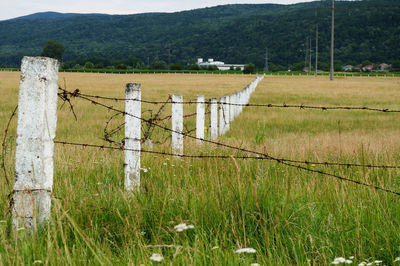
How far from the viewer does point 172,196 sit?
157 inches

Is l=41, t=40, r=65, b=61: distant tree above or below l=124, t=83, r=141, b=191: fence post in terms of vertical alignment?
above

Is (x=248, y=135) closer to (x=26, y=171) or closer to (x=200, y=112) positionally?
(x=200, y=112)

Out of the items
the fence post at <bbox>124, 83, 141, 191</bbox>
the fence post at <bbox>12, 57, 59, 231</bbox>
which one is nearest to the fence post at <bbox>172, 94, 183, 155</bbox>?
the fence post at <bbox>124, 83, 141, 191</bbox>

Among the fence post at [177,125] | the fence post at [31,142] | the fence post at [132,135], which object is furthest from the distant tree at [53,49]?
the fence post at [31,142]

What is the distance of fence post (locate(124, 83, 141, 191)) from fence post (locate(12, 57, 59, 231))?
47.9 inches

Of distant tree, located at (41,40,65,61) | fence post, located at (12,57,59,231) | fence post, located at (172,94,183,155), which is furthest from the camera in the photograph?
distant tree, located at (41,40,65,61)

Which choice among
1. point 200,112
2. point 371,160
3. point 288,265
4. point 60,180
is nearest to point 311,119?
point 200,112

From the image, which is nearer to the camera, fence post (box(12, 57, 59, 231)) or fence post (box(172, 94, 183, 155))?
fence post (box(12, 57, 59, 231))

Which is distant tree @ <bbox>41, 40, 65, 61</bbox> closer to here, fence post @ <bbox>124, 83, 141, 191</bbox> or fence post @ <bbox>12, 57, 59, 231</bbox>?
fence post @ <bbox>124, 83, 141, 191</bbox>

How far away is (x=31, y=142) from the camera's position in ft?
10.7

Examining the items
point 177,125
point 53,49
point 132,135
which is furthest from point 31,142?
point 53,49

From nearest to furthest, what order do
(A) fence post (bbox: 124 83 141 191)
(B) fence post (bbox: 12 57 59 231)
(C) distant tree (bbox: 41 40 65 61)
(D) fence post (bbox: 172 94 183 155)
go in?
(B) fence post (bbox: 12 57 59 231)
(A) fence post (bbox: 124 83 141 191)
(D) fence post (bbox: 172 94 183 155)
(C) distant tree (bbox: 41 40 65 61)

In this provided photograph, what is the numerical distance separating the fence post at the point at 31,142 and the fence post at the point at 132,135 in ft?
3.99

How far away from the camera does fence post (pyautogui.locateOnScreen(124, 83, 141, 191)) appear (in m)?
4.48
